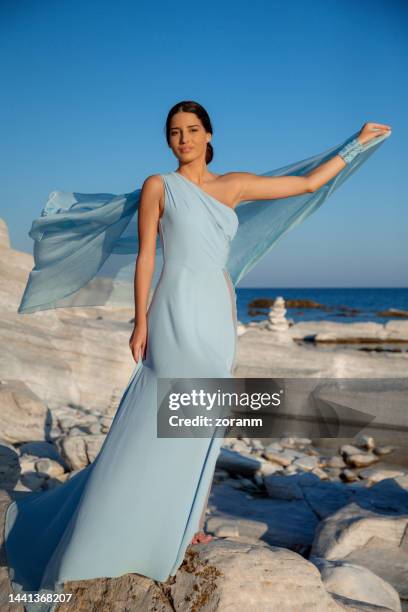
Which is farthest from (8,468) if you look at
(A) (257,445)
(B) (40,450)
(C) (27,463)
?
(A) (257,445)

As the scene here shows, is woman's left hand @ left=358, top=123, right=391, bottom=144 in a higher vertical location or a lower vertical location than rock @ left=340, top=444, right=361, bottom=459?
higher

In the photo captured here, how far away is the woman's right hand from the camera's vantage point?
285 cm

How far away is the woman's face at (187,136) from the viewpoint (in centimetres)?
310

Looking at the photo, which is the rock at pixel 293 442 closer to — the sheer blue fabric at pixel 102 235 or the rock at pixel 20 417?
the rock at pixel 20 417

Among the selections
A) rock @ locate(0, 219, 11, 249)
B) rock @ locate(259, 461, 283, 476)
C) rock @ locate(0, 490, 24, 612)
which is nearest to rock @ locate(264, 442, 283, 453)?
rock @ locate(259, 461, 283, 476)

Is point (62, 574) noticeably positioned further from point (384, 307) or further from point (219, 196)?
point (384, 307)

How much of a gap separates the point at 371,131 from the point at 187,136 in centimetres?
127

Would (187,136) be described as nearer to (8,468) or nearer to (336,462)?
(8,468)

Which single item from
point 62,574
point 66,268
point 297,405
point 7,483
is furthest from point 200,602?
point 297,405

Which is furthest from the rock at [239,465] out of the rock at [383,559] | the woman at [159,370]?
the woman at [159,370]

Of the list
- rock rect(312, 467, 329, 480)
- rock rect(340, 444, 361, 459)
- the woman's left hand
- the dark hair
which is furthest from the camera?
rock rect(340, 444, 361, 459)

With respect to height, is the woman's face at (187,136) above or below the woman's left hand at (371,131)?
below

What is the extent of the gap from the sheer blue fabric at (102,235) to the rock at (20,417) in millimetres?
3900

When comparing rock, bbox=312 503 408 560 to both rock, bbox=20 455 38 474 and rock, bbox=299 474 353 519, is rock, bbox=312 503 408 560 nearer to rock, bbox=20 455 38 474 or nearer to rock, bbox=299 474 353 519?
rock, bbox=299 474 353 519
